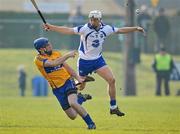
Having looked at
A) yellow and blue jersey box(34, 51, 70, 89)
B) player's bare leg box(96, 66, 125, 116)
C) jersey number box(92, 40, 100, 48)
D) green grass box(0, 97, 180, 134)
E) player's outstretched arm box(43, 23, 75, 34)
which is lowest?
green grass box(0, 97, 180, 134)

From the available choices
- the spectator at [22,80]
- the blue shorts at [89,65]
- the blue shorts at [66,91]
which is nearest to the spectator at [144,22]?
the spectator at [22,80]

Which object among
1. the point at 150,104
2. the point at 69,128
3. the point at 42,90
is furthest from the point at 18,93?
the point at 69,128

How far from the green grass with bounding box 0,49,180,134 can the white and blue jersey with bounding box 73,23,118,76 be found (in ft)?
4.26

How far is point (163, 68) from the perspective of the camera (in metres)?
37.2

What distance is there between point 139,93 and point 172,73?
6.92ft

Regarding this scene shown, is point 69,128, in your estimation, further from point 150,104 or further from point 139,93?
point 139,93

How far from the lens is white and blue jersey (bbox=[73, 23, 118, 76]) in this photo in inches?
776

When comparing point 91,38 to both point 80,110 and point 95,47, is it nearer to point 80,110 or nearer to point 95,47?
point 95,47

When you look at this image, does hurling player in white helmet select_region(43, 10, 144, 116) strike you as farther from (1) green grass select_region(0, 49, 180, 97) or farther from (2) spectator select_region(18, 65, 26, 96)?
(1) green grass select_region(0, 49, 180, 97)

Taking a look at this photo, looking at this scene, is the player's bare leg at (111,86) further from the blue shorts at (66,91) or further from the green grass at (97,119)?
the blue shorts at (66,91)

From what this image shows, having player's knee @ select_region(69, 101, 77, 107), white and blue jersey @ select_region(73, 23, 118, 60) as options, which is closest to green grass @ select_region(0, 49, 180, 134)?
player's knee @ select_region(69, 101, 77, 107)

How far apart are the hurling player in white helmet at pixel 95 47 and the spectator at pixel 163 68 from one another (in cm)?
1672

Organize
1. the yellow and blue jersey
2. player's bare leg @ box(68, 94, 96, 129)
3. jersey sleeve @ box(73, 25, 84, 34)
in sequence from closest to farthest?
1. player's bare leg @ box(68, 94, 96, 129)
2. the yellow and blue jersey
3. jersey sleeve @ box(73, 25, 84, 34)

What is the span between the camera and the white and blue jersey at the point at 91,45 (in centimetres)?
1970
